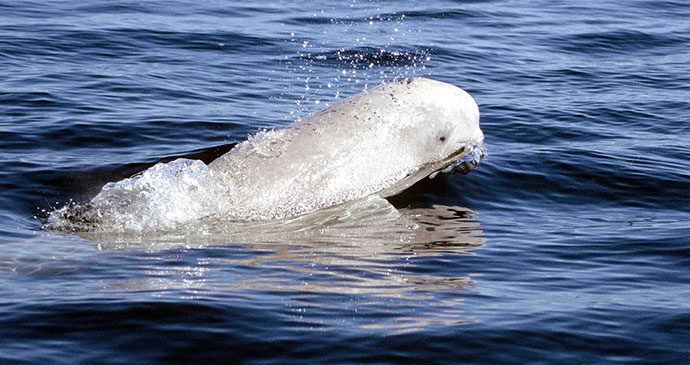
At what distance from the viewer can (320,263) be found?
802 cm

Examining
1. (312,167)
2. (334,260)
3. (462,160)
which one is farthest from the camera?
(462,160)

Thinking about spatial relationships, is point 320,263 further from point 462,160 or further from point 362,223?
point 462,160

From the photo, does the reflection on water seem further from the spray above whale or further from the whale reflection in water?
the spray above whale

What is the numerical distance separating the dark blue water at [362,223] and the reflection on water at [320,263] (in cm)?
3

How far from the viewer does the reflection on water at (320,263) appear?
7047 millimetres

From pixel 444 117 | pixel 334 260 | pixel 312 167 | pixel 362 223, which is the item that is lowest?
pixel 362 223

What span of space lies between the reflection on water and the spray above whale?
0.68 feet

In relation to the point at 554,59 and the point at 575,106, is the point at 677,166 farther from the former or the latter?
the point at 554,59

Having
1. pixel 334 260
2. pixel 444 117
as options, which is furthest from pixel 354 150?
pixel 334 260

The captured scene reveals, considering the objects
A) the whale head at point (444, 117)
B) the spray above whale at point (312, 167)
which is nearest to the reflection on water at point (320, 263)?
the spray above whale at point (312, 167)

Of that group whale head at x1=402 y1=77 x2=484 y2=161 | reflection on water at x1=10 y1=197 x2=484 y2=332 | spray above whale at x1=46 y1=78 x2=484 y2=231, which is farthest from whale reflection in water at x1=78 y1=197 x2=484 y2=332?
whale head at x1=402 y1=77 x2=484 y2=161

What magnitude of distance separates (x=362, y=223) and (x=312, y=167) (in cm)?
66

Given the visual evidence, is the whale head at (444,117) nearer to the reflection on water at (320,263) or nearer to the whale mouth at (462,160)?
the whale mouth at (462,160)

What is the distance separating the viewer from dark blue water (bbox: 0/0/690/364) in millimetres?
6496
